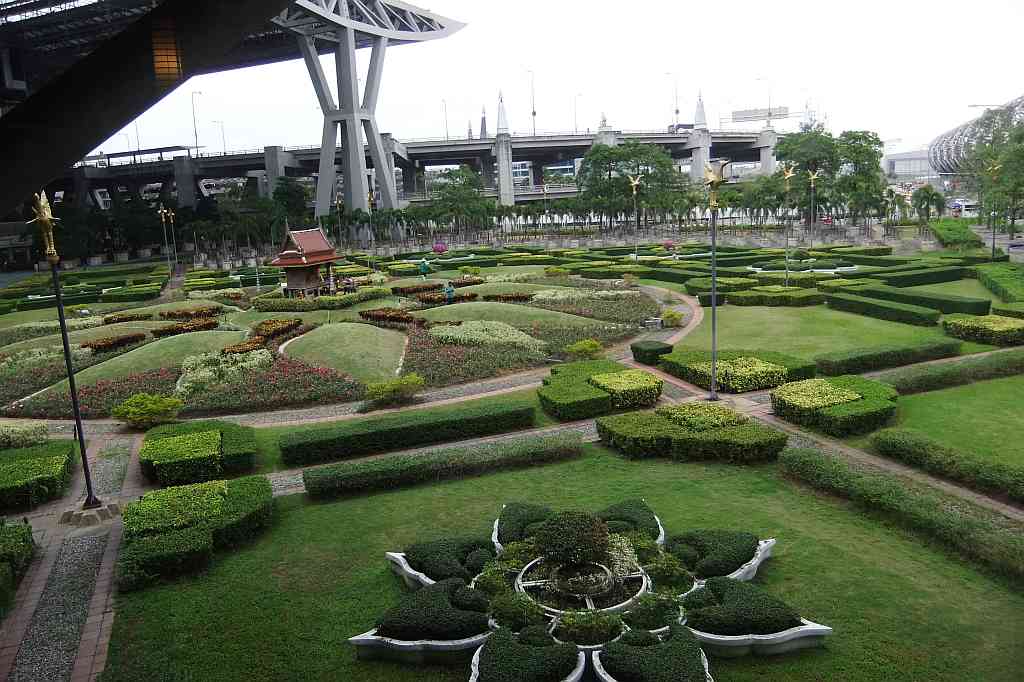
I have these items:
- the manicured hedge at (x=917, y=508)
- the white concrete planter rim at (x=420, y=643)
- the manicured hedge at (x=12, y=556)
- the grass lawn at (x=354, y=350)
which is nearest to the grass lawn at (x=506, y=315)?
the grass lawn at (x=354, y=350)

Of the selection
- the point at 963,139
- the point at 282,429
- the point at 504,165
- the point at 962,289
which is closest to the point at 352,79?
the point at 504,165

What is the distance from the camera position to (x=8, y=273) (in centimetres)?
7369

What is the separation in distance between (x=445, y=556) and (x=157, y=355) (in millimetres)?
17966

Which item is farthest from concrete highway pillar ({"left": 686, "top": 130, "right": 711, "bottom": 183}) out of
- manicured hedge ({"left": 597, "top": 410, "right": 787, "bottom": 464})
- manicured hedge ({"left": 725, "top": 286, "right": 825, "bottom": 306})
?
manicured hedge ({"left": 597, "top": 410, "right": 787, "bottom": 464})

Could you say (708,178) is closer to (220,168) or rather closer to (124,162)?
(220,168)

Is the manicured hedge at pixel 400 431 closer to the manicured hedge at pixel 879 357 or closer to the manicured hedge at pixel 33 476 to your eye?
the manicured hedge at pixel 33 476

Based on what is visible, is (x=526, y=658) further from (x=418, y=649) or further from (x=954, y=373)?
(x=954, y=373)

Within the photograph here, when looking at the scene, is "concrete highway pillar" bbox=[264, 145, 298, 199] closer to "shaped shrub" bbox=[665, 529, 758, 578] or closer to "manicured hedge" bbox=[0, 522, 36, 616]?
"manicured hedge" bbox=[0, 522, 36, 616]

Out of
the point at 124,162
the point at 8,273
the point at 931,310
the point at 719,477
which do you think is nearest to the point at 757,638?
the point at 719,477

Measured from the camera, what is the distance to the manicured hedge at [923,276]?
3406cm

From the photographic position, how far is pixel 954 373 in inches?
723

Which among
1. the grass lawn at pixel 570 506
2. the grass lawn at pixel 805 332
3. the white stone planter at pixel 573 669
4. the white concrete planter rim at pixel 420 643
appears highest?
the grass lawn at pixel 805 332

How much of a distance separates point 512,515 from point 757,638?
14.0ft

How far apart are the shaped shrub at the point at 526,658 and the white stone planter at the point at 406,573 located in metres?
1.86
